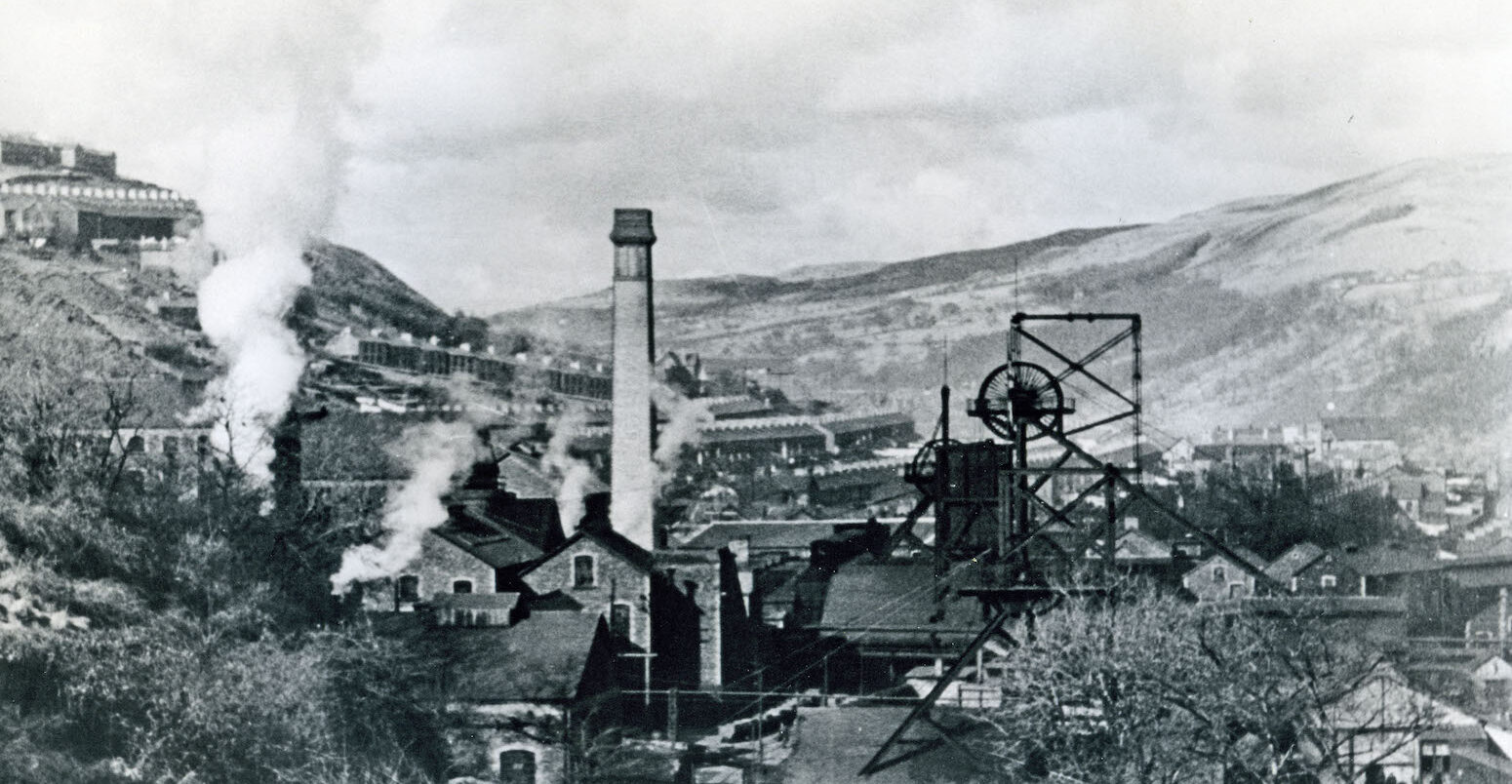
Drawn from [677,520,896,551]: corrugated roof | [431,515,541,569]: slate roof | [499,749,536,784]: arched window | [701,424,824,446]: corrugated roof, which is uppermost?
[701,424,824,446]: corrugated roof

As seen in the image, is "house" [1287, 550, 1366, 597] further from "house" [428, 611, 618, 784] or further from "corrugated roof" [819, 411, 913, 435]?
"corrugated roof" [819, 411, 913, 435]

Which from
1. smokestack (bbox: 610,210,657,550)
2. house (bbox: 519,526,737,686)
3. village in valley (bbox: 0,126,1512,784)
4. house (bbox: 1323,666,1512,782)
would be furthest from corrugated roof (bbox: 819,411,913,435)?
house (bbox: 1323,666,1512,782)

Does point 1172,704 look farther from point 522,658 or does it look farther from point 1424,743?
point 522,658

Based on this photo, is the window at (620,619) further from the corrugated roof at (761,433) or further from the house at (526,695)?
the corrugated roof at (761,433)

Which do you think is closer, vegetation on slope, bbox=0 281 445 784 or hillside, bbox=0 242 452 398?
vegetation on slope, bbox=0 281 445 784

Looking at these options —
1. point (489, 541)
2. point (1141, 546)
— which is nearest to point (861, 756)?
point (489, 541)

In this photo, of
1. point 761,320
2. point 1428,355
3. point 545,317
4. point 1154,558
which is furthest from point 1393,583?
point 761,320
